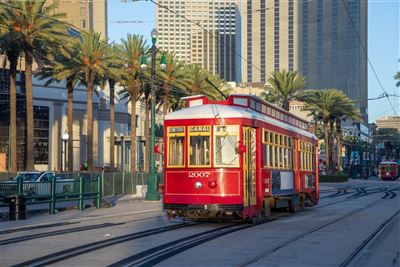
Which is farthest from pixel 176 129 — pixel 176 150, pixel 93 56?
pixel 93 56

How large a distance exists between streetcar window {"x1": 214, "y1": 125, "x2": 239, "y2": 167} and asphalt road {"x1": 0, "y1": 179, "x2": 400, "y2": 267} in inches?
68.2

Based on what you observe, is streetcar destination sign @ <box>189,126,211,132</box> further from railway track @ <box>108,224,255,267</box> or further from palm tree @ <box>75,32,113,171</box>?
palm tree @ <box>75,32,113,171</box>

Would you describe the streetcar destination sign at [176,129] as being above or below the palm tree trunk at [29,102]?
below

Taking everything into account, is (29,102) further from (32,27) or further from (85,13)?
(85,13)

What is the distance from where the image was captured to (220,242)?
13.9 m

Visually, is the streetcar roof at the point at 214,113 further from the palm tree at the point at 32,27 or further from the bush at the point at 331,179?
the bush at the point at 331,179

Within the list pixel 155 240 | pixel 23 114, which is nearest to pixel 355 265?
pixel 155 240

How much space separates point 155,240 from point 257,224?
15.2ft

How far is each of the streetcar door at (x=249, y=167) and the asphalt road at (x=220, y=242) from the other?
2.73ft

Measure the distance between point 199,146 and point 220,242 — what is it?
3707mm

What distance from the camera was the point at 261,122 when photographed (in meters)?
18.0

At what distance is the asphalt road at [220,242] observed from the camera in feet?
37.4

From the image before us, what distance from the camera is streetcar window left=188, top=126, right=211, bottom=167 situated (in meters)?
16.8

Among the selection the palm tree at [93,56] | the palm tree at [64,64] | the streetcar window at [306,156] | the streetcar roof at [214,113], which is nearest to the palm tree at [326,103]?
the palm tree at [93,56]
